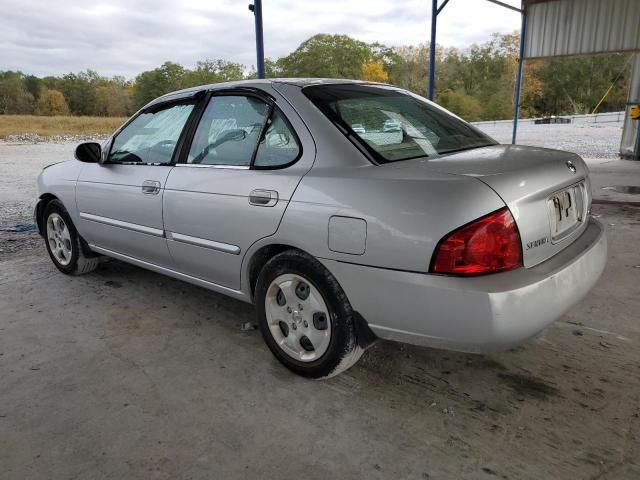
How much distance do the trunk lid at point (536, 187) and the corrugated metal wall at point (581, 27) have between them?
13310 mm

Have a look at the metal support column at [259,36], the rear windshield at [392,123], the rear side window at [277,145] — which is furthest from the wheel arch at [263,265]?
the metal support column at [259,36]

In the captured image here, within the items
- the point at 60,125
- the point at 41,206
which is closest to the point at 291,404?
the point at 41,206

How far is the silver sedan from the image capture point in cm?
196

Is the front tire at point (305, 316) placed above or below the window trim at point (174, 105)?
below

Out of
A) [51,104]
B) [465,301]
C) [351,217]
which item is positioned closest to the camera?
[465,301]

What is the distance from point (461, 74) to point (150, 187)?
6728 cm

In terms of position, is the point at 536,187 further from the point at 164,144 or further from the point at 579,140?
the point at 579,140

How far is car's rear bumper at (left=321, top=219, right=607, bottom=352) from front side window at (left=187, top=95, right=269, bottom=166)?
885 millimetres

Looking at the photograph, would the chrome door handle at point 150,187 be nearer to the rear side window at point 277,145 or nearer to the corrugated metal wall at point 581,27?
the rear side window at point 277,145

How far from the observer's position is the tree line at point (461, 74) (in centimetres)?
5641

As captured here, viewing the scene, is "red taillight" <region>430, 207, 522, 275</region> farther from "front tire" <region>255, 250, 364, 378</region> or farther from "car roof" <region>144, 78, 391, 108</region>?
"car roof" <region>144, 78, 391, 108</region>

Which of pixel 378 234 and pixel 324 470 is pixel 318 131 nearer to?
pixel 378 234

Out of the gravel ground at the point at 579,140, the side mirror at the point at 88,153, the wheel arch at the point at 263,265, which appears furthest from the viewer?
the gravel ground at the point at 579,140

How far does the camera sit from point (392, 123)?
2689 mm
